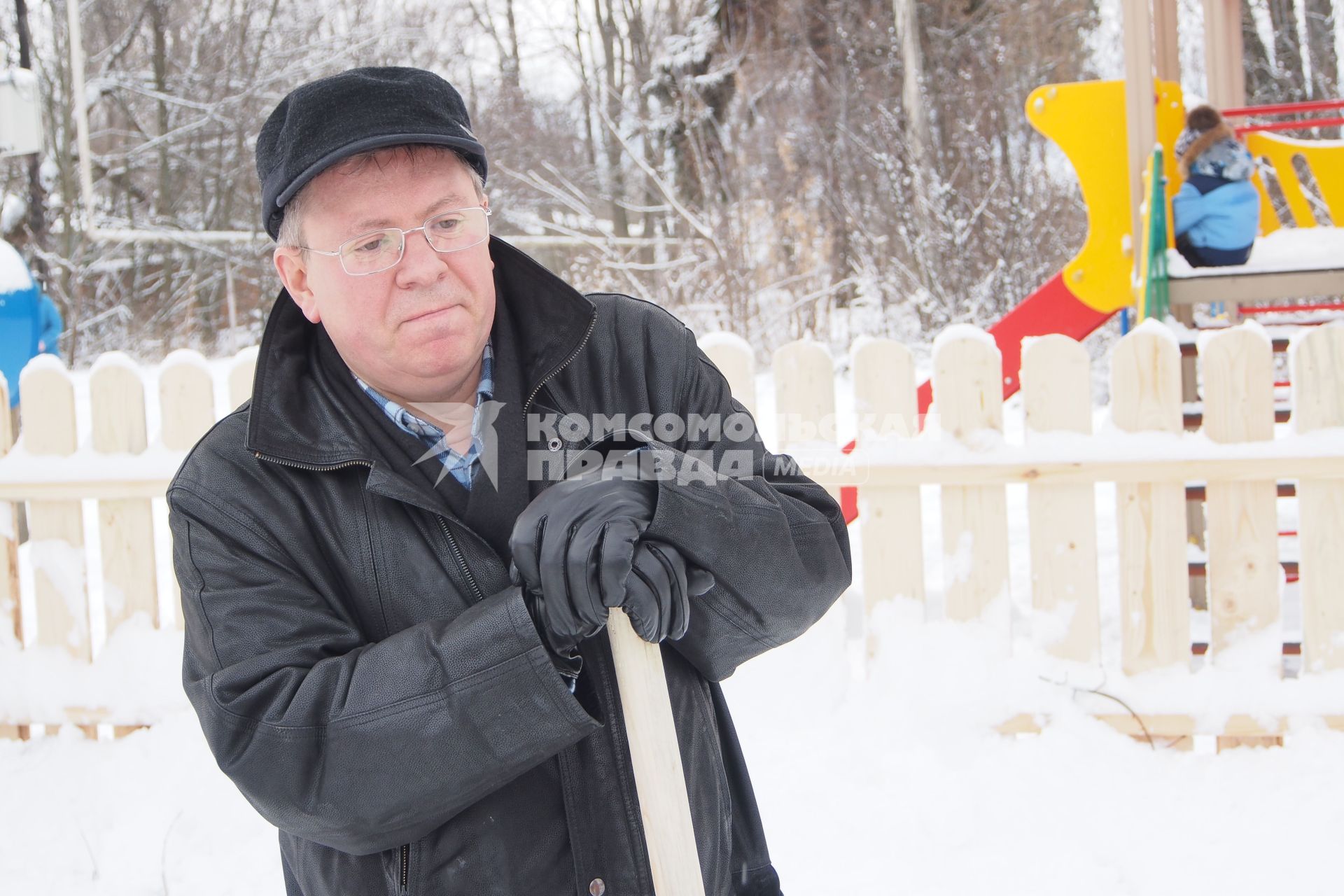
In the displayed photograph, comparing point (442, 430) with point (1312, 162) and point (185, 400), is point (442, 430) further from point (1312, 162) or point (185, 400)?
point (1312, 162)

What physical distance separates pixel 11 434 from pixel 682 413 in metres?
3.49

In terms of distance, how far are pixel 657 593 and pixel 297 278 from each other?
0.73 meters

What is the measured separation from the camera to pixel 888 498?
368 cm

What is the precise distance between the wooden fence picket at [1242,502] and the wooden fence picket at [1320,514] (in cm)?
9

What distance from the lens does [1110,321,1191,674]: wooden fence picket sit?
11.5ft

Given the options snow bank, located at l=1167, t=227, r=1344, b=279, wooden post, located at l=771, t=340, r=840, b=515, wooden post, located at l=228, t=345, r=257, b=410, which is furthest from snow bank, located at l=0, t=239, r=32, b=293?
snow bank, located at l=1167, t=227, r=1344, b=279

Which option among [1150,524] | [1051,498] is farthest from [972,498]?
[1150,524]

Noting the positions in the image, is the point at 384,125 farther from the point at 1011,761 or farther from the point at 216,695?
the point at 1011,761

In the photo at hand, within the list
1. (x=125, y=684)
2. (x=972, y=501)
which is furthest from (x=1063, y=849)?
(x=125, y=684)

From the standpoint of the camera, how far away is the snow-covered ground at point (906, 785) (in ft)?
9.42

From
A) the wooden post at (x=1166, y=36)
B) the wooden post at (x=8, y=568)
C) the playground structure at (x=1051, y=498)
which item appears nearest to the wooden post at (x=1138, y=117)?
the playground structure at (x=1051, y=498)

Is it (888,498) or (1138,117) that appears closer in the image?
(888,498)

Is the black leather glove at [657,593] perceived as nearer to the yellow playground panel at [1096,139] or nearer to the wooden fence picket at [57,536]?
the wooden fence picket at [57,536]

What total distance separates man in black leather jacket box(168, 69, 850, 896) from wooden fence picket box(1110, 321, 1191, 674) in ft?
A: 7.47
